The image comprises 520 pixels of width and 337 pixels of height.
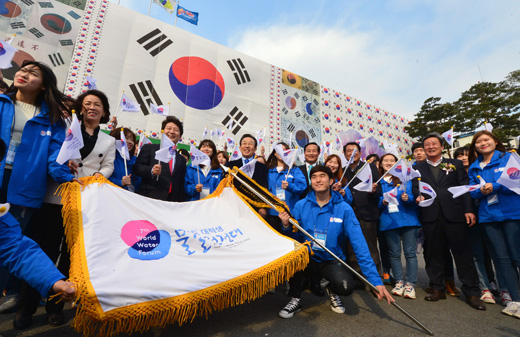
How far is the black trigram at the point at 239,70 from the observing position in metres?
11.0

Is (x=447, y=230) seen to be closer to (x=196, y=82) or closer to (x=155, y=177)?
(x=155, y=177)

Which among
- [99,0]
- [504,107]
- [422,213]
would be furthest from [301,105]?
[504,107]

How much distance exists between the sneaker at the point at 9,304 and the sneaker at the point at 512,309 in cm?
A: 484

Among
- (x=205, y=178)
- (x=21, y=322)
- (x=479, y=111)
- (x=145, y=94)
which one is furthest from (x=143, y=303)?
(x=479, y=111)

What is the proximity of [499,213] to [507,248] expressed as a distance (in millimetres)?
414

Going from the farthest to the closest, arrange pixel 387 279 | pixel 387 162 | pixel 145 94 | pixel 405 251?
pixel 145 94, pixel 387 162, pixel 387 279, pixel 405 251

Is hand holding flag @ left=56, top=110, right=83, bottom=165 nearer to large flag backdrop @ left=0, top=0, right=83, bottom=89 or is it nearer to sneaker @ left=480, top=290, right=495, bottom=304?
sneaker @ left=480, top=290, right=495, bottom=304

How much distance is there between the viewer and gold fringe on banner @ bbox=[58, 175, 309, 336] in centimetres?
145

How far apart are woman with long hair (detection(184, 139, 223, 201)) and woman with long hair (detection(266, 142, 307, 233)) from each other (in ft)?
2.92

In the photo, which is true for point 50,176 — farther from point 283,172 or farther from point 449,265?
point 449,265

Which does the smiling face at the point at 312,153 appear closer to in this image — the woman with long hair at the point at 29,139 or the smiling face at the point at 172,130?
the smiling face at the point at 172,130

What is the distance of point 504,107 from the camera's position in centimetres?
2102

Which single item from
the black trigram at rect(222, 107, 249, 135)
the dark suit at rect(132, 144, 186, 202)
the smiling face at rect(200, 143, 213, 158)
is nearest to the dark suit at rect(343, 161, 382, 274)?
the smiling face at rect(200, 143, 213, 158)

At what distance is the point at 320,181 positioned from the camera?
2926mm
